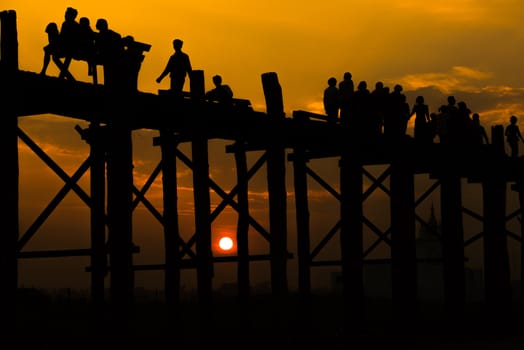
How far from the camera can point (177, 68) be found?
50.0ft

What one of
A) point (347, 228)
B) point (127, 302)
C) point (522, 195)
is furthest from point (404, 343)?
point (522, 195)

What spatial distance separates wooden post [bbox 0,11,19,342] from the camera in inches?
449

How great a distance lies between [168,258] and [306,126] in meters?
3.13

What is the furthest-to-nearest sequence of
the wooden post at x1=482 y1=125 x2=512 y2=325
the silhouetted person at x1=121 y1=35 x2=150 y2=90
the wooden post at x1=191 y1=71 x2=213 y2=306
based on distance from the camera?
the wooden post at x1=482 y1=125 x2=512 y2=325, the wooden post at x1=191 y1=71 x2=213 y2=306, the silhouetted person at x1=121 y1=35 x2=150 y2=90

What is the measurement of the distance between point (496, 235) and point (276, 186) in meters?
6.92

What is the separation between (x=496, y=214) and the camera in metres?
21.0

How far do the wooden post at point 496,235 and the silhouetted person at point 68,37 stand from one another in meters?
9.91

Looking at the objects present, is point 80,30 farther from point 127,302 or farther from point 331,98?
point 331,98

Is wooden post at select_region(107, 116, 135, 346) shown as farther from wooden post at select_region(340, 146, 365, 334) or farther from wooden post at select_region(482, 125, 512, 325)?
wooden post at select_region(482, 125, 512, 325)

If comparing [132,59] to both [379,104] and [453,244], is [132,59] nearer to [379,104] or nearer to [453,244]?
[379,104]

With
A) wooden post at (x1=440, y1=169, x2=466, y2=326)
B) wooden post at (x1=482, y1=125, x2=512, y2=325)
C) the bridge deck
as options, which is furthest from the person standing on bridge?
wooden post at (x1=482, y1=125, x2=512, y2=325)

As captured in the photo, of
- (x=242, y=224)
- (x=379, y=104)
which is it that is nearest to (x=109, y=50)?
(x=242, y=224)

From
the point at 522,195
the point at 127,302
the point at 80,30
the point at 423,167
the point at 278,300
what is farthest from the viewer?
the point at 522,195

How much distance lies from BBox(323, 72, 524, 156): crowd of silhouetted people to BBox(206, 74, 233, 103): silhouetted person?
2016 millimetres
